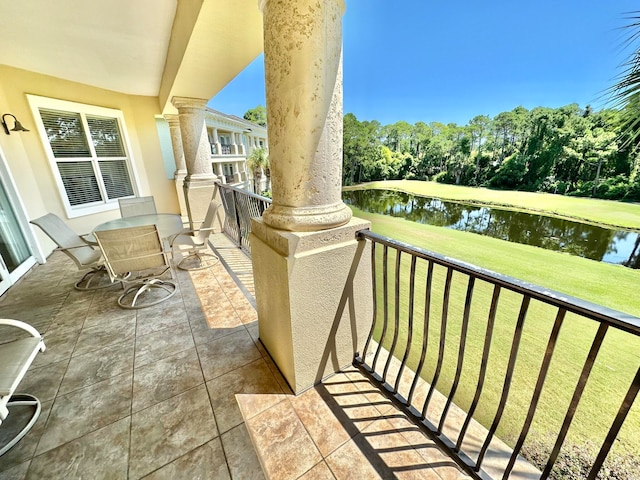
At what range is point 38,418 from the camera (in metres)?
1.54

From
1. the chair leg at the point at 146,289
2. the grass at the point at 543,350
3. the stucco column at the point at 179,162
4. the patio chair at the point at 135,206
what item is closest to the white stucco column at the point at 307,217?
the chair leg at the point at 146,289

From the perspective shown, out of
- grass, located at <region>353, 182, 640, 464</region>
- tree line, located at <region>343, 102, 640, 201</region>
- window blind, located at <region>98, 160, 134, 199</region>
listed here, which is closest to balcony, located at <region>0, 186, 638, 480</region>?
grass, located at <region>353, 182, 640, 464</region>

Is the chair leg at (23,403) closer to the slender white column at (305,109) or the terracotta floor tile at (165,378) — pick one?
the terracotta floor tile at (165,378)

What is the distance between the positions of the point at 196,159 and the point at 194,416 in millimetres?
4600

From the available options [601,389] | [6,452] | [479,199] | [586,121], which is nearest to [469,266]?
[6,452]

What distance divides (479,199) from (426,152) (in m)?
15.3

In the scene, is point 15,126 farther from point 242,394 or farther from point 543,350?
point 543,350

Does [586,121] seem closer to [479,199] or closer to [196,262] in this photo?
[479,199]

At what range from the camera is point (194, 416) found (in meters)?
1.54

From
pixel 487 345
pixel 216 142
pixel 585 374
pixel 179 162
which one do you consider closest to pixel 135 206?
pixel 179 162

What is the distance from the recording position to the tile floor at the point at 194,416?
1.28 m

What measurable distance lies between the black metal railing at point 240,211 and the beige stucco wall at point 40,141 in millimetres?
2939

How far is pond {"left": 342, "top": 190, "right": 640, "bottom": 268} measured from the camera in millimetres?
15367

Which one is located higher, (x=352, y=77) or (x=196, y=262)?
(x=352, y=77)
